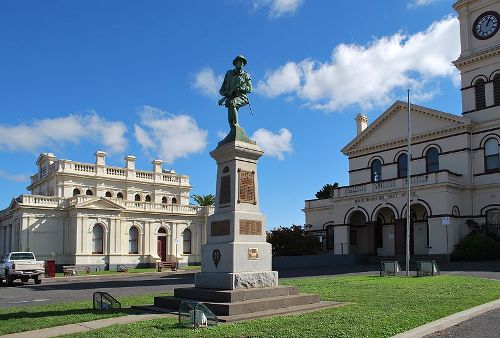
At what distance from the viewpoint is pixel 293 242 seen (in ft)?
150

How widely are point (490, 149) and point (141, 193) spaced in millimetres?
32858

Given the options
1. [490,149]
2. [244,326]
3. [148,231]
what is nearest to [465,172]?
[490,149]

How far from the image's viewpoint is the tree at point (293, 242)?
45.6 metres

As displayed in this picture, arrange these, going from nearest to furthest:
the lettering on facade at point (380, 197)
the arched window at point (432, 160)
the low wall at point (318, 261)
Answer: the lettering on facade at point (380, 197) → the low wall at point (318, 261) → the arched window at point (432, 160)

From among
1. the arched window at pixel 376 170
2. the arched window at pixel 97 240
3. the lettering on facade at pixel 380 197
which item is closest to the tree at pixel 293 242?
the lettering on facade at pixel 380 197

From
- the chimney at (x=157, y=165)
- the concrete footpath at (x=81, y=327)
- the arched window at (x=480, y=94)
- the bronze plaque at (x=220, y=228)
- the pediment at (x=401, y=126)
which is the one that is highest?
the arched window at (x=480, y=94)

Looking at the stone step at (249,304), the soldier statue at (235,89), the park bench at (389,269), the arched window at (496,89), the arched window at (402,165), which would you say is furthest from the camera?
the arched window at (402,165)

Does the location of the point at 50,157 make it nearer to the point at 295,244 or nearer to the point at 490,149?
the point at 295,244

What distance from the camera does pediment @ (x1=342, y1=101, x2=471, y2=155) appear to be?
1641 inches

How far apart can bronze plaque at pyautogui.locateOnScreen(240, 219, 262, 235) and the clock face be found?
3466 cm

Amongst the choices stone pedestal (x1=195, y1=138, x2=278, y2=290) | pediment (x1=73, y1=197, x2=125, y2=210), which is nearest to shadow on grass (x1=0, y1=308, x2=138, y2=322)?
stone pedestal (x1=195, y1=138, x2=278, y2=290)

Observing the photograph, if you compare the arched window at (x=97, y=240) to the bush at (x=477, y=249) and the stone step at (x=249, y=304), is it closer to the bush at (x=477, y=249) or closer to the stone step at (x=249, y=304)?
the bush at (x=477, y=249)

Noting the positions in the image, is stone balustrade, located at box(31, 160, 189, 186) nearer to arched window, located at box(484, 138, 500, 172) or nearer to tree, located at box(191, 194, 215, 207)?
tree, located at box(191, 194, 215, 207)

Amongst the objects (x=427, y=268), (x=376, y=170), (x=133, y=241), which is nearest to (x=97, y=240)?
(x=133, y=241)
